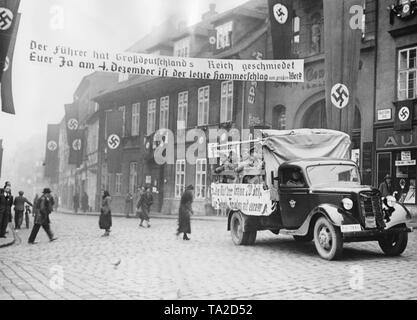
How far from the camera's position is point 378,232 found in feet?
31.5

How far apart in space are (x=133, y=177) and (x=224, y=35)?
11902 millimetres

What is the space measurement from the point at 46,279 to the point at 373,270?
16.5 ft

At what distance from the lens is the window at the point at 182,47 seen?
30508 mm

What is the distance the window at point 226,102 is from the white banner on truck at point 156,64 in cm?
1254

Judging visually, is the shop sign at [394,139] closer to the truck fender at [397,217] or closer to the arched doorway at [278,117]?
the arched doorway at [278,117]

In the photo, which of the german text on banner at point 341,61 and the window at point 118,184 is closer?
the german text on banner at point 341,61

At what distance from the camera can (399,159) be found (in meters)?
18.6

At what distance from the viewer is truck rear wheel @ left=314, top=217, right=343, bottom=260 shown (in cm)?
942

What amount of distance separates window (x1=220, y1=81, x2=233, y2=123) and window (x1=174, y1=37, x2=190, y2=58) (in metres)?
4.29

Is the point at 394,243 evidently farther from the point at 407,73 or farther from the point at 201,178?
the point at 201,178

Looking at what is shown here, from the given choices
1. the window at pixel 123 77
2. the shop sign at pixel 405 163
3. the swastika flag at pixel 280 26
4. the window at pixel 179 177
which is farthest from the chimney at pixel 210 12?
the shop sign at pixel 405 163

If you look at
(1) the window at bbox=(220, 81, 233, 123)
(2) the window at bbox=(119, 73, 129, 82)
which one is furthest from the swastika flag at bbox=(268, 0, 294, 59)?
(2) the window at bbox=(119, 73, 129, 82)

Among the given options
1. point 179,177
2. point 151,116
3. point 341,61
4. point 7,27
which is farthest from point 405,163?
point 151,116

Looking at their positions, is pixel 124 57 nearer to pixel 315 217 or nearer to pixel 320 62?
pixel 315 217
